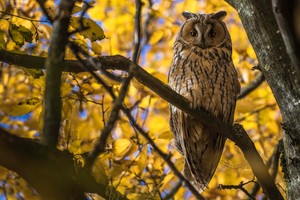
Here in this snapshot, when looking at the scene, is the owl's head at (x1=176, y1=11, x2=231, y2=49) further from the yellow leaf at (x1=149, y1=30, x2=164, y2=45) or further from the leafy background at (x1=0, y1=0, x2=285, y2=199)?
the yellow leaf at (x1=149, y1=30, x2=164, y2=45)

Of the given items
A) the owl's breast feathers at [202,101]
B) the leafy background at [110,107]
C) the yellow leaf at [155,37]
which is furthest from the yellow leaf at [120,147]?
the yellow leaf at [155,37]

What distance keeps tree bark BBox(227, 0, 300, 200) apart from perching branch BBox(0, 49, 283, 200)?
101 mm

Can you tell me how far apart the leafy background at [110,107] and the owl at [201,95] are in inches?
3.8

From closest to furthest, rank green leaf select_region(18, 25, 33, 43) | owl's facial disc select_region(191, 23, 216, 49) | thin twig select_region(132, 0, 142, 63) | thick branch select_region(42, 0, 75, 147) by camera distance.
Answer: thick branch select_region(42, 0, 75, 147) → thin twig select_region(132, 0, 142, 63) → green leaf select_region(18, 25, 33, 43) → owl's facial disc select_region(191, 23, 216, 49)

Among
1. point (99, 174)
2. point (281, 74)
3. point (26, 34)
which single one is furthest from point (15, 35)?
point (281, 74)

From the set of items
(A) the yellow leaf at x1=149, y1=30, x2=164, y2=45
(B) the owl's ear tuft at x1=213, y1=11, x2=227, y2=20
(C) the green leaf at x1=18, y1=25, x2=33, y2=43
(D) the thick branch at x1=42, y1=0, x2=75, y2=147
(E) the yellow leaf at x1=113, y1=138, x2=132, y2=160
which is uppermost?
(A) the yellow leaf at x1=149, y1=30, x2=164, y2=45

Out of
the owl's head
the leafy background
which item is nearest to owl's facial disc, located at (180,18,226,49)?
the owl's head

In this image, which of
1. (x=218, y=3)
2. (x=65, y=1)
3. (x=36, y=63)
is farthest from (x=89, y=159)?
(x=218, y=3)

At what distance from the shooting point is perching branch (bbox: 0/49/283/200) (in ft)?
6.47

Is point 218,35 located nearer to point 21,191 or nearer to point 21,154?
point 21,191

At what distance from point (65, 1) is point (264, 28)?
3.21ft

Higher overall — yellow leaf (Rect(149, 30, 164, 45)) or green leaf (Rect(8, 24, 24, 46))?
yellow leaf (Rect(149, 30, 164, 45))

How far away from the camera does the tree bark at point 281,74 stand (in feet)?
6.84

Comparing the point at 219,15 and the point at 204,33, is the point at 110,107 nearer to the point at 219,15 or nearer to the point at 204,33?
the point at 204,33
